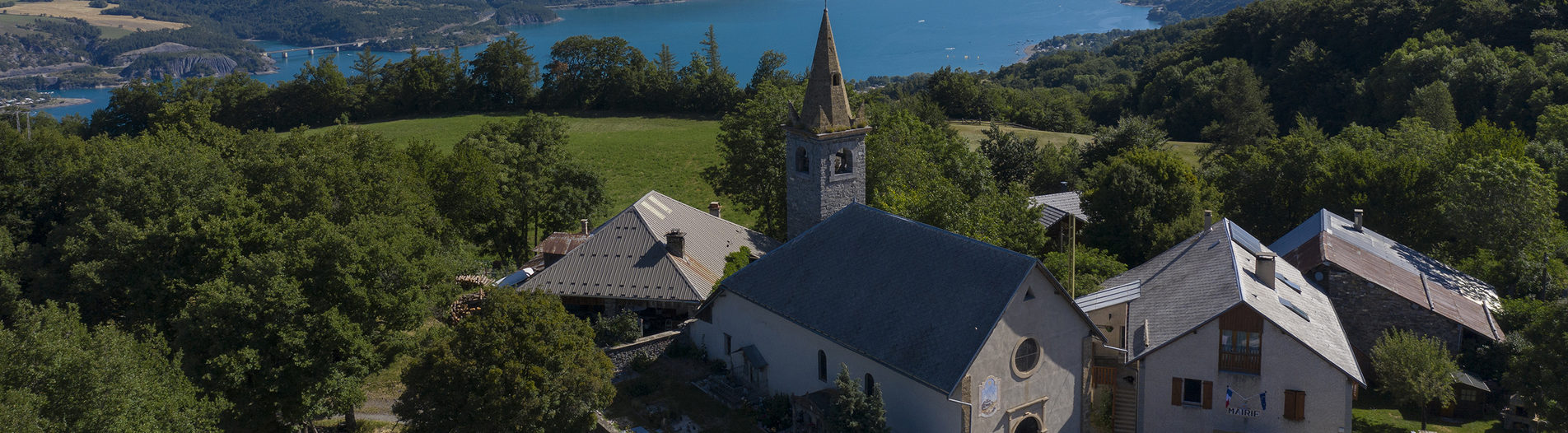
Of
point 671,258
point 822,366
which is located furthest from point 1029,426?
point 671,258

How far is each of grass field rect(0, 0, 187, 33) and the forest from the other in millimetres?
97908

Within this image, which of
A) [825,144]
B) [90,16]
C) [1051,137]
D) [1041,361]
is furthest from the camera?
[90,16]

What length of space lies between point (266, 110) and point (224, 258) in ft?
195

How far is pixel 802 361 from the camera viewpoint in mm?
31422

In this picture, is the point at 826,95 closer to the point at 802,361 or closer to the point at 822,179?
the point at 822,179

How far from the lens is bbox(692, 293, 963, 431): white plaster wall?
27.1 m

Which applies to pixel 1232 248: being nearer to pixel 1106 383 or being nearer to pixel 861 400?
pixel 1106 383

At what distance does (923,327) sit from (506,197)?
29.3 metres

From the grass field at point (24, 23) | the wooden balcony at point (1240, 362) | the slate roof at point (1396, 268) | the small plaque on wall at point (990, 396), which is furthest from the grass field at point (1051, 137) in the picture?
the grass field at point (24, 23)

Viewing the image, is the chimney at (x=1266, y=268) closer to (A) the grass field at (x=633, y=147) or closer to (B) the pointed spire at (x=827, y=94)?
(B) the pointed spire at (x=827, y=94)

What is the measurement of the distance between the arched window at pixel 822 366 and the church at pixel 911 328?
3 cm

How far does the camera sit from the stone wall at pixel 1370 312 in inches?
1382

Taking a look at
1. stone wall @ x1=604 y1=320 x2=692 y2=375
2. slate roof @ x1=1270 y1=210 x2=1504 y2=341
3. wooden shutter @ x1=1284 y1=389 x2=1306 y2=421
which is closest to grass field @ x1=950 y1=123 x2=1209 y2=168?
slate roof @ x1=1270 y1=210 x2=1504 y2=341

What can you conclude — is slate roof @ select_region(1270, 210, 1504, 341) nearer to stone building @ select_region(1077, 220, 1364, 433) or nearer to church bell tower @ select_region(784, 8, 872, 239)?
stone building @ select_region(1077, 220, 1364, 433)
